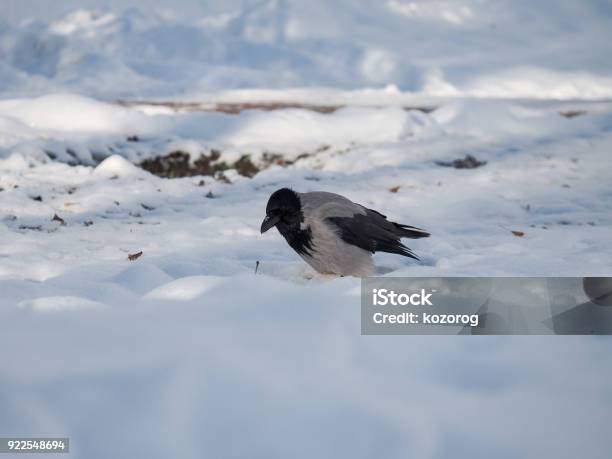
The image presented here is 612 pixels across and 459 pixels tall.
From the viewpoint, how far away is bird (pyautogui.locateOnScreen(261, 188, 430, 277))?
3170 millimetres

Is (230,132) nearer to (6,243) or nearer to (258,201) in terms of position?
(258,201)

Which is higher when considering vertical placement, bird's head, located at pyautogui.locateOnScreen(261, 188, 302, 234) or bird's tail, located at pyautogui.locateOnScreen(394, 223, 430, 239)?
bird's head, located at pyautogui.locateOnScreen(261, 188, 302, 234)

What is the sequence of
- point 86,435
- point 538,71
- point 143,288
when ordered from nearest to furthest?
point 86,435 → point 143,288 → point 538,71

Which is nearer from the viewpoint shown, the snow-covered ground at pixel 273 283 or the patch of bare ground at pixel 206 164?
the snow-covered ground at pixel 273 283

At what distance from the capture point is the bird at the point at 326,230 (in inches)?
125

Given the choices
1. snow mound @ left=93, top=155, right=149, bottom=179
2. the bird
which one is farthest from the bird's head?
snow mound @ left=93, top=155, right=149, bottom=179

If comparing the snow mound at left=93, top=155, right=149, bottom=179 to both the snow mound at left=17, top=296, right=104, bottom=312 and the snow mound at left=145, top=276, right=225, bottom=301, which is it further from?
the snow mound at left=17, top=296, right=104, bottom=312

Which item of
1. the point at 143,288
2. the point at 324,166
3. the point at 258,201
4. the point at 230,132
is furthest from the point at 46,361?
the point at 230,132

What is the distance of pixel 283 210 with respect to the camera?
10.4 ft

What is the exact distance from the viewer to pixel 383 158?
23.4 ft

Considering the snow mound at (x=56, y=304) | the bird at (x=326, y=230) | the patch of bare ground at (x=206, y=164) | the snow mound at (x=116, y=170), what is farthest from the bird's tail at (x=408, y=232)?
the patch of bare ground at (x=206, y=164)

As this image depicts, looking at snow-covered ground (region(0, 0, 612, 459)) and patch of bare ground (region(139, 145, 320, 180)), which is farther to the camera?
patch of bare ground (region(139, 145, 320, 180))

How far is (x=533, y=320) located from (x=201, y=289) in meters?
1.13

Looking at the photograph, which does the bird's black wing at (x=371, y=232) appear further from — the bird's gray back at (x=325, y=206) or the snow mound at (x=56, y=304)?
the snow mound at (x=56, y=304)
